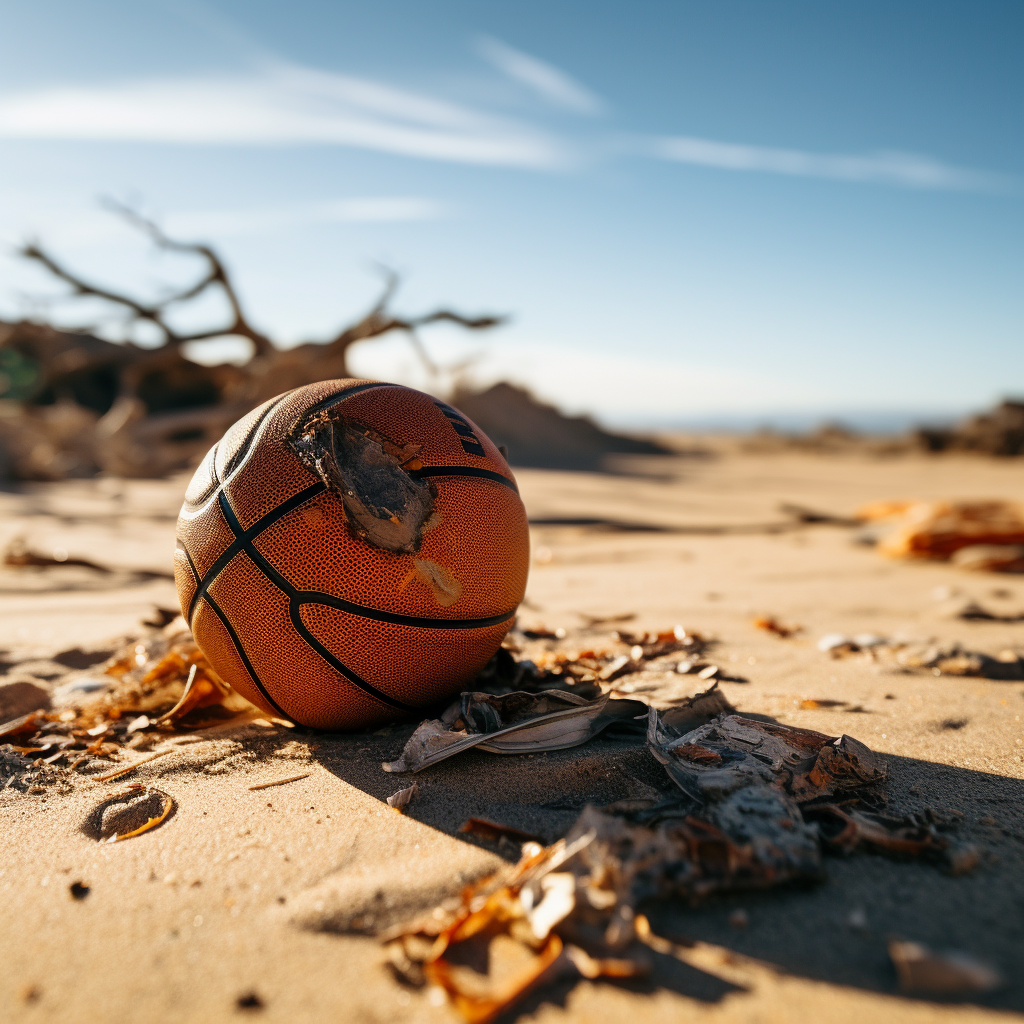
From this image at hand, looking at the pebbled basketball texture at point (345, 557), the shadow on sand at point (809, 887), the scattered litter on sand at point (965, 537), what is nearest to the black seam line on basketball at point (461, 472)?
the pebbled basketball texture at point (345, 557)

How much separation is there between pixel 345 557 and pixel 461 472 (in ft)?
1.66

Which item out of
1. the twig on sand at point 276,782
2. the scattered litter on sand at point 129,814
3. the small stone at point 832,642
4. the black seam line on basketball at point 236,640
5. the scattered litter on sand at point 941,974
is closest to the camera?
the scattered litter on sand at point 941,974

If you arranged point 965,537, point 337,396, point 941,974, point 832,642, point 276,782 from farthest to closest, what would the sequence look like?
point 965,537 < point 832,642 < point 337,396 < point 276,782 < point 941,974

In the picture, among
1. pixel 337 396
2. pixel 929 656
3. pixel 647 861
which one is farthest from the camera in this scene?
pixel 929 656

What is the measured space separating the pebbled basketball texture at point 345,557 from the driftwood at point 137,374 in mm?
11251

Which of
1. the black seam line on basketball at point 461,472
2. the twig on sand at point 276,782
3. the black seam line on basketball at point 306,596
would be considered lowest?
the twig on sand at point 276,782

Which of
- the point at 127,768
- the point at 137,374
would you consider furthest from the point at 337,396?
the point at 137,374

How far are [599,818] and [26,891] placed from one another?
4.82 feet

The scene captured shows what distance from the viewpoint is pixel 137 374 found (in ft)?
56.1

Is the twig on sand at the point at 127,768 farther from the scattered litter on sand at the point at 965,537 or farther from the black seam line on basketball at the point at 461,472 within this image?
the scattered litter on sand at the point at 965,537

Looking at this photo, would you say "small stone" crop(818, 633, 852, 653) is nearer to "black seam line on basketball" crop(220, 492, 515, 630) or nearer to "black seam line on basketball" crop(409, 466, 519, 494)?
"black seam line on basketball" crop(409, 466, 519, 494)

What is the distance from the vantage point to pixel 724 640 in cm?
409

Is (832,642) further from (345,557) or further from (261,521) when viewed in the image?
(261,521)

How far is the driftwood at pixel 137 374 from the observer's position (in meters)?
13.8
